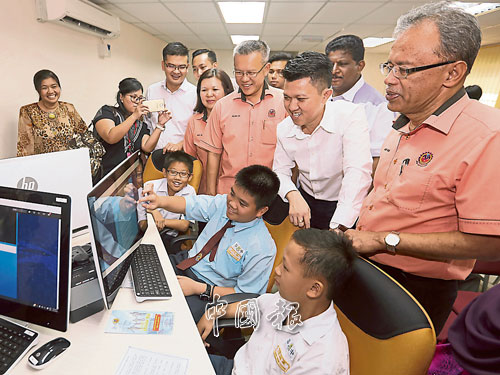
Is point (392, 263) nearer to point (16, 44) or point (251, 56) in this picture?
point (251, 56)

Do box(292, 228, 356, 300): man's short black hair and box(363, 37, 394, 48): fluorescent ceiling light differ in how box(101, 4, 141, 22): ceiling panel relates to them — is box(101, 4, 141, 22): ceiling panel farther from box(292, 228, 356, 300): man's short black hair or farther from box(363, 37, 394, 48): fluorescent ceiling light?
box(292, 228, 356, 300): man's short black hair

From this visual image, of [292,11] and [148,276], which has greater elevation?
[292,11]

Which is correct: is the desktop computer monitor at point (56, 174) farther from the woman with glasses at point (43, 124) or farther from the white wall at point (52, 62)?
the white wall at point (52, 62)

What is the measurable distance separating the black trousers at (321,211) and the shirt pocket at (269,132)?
51 centimetres

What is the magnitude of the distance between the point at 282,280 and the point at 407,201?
528 millimetres

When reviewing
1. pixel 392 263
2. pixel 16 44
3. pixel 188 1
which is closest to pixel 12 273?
pixel 392 263

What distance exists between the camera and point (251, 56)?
6.35 ft

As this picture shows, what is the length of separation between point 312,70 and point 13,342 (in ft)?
4.95

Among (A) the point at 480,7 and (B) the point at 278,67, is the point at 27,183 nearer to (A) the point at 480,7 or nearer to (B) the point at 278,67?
(B) the point at 278,67

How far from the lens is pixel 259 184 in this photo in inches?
56.6

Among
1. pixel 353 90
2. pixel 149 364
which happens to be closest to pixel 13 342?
pixel 149 364

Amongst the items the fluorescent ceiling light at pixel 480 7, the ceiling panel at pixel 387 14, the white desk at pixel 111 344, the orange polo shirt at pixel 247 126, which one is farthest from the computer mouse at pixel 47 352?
the fluorescent ceiling light at pixel 480 7

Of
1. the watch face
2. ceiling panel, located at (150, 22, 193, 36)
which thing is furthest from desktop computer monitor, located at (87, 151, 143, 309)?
ceiling panel, located at (150, 22, 193, 36)

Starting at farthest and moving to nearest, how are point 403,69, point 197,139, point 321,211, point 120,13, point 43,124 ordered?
point 120,13
point 43,124
point 197,139
point 321,211
point 403,69
